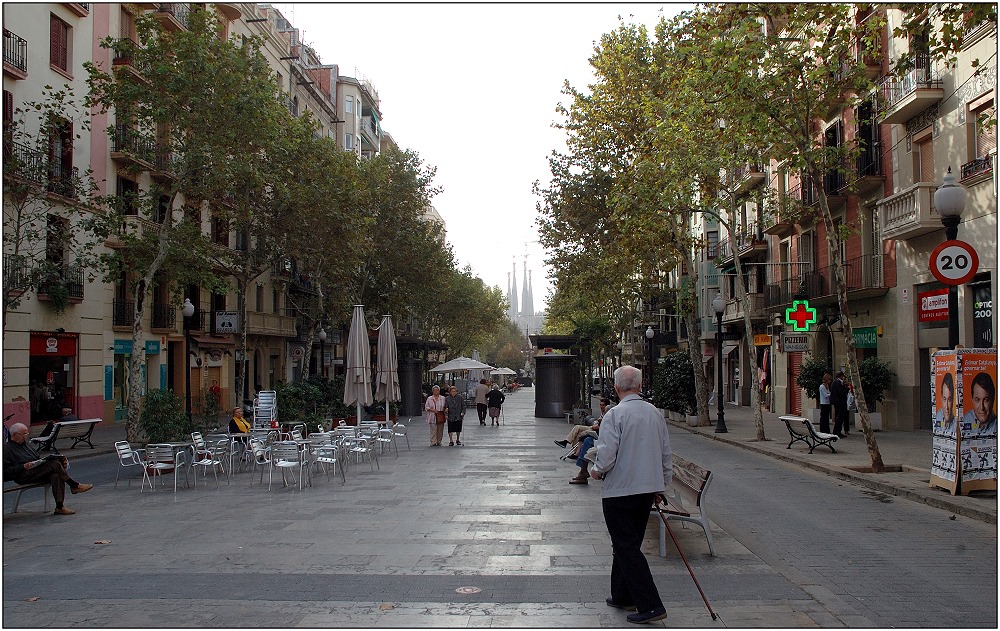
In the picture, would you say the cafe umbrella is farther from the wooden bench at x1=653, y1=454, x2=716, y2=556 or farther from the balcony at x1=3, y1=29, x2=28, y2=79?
the balcony at x1=3, y1=29, x2=28, y2=79

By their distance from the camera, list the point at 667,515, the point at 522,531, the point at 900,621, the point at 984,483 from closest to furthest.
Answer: the point at 900,621 → the point at 667,515 → the point at 522,531 → the point at 984,483

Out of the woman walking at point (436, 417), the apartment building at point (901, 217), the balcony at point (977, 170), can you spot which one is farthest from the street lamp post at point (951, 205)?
the woman walking at point (436, 417)

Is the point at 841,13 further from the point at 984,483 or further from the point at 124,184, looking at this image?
the point at 124,184

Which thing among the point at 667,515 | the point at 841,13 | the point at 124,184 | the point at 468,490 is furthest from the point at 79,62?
the point at 667,515

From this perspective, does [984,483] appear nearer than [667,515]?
No

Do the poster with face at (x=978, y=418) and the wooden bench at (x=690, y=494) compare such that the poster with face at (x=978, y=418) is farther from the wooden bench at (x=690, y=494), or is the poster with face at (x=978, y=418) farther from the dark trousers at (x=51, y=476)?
the dark trousers at (x=51, y=476)

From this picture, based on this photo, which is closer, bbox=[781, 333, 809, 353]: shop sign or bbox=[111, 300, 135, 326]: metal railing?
bbox=[781, 333, 809, 353]: shop sign

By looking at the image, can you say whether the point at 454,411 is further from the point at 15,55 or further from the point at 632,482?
the point at 15,55

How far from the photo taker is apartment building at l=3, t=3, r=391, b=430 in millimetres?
23625

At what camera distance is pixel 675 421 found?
30516 millimetres

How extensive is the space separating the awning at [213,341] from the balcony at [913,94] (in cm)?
3027

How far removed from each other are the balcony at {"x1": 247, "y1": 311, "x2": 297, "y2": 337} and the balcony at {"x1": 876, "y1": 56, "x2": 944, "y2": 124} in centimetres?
3144

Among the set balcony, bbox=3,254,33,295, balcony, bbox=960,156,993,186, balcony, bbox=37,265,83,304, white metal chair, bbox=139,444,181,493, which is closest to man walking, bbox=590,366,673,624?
white metal chair, bbox=139,444,181,493

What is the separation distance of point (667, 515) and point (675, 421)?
23.0 metres
